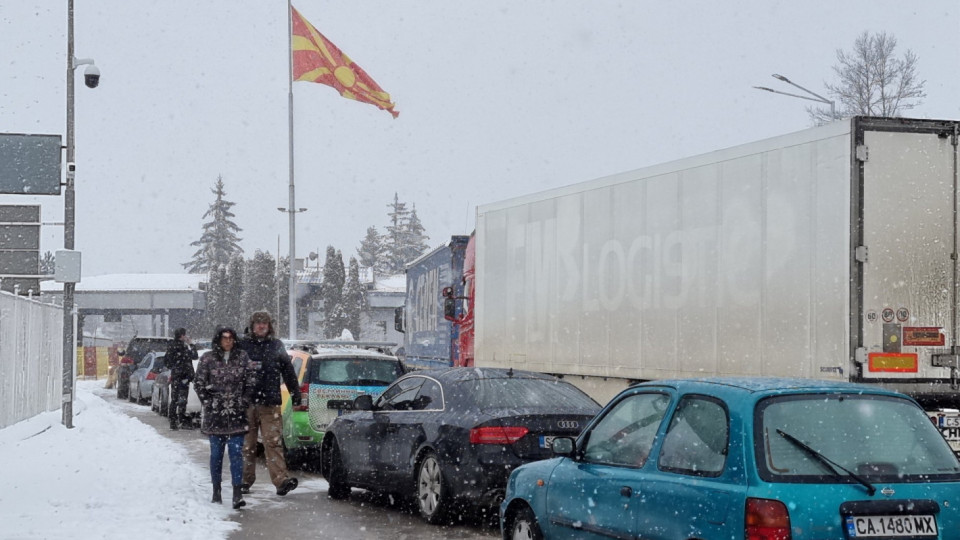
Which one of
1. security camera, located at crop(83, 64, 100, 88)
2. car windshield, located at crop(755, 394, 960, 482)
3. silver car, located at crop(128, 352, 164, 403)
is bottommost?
silver car, located at crop(128, 352, 164, 403)

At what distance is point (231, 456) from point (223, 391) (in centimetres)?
62

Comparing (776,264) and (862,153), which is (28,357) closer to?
(776,264)

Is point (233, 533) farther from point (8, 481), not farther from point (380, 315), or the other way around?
point (380, 315)

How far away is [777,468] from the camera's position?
5.67 m

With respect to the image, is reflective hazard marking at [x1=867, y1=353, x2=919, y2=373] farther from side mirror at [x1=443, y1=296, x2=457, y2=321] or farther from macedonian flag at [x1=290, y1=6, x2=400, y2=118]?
macedonian flag at [x1=290, y1=6, x2=400, y2=118]

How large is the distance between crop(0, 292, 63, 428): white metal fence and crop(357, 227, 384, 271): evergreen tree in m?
130

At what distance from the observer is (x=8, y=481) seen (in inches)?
526

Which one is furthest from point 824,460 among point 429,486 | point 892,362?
point 429,486

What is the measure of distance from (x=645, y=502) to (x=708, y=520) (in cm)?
62

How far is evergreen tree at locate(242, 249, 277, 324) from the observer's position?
88.3 meters

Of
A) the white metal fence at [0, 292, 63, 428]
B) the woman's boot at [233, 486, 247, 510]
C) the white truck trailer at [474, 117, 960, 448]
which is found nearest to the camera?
the white truck trailer at [474, 117, 960, 448]

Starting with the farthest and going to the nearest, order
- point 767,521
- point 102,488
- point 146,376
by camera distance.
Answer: point 146,376
point 102,488
point 767,521

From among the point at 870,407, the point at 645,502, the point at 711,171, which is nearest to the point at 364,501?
the point at 711,171

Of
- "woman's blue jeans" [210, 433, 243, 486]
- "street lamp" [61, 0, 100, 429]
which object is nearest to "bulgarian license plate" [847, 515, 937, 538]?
"woman's blue jeans" [210, 433, 243, 486]
